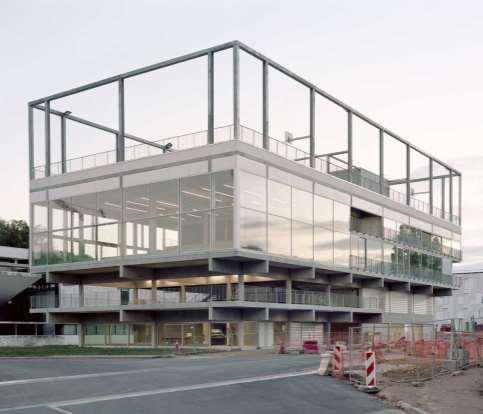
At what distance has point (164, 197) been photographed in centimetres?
4700

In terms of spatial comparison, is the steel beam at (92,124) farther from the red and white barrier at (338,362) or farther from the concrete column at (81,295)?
the red and white barrier at (338,362)

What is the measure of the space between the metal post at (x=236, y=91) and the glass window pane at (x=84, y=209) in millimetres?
12532

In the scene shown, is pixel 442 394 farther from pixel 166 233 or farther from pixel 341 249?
pixel 341 249

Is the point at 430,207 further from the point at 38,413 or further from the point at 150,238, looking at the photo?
the point at 38,413

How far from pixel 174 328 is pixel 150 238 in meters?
7.16

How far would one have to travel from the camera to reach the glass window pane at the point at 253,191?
44.1 metres

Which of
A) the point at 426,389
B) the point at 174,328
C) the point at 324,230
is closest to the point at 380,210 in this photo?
the point at 324,230

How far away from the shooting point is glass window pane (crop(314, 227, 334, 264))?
51.3 metres

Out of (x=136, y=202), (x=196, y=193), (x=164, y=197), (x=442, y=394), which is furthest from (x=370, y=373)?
(x=136, y=202)

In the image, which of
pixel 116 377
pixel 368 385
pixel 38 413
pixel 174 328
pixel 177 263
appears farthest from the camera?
pixel 174 328

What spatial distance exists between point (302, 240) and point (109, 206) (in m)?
13.4

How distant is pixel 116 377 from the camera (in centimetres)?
2488

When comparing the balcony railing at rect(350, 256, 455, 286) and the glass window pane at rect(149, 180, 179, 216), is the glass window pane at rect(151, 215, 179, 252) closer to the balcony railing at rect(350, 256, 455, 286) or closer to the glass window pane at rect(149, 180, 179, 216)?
the glass window pane at rect(149, 180, 179, 216)

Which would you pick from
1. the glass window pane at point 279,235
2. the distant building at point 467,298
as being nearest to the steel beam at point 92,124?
the glass window pane at point 279,235
